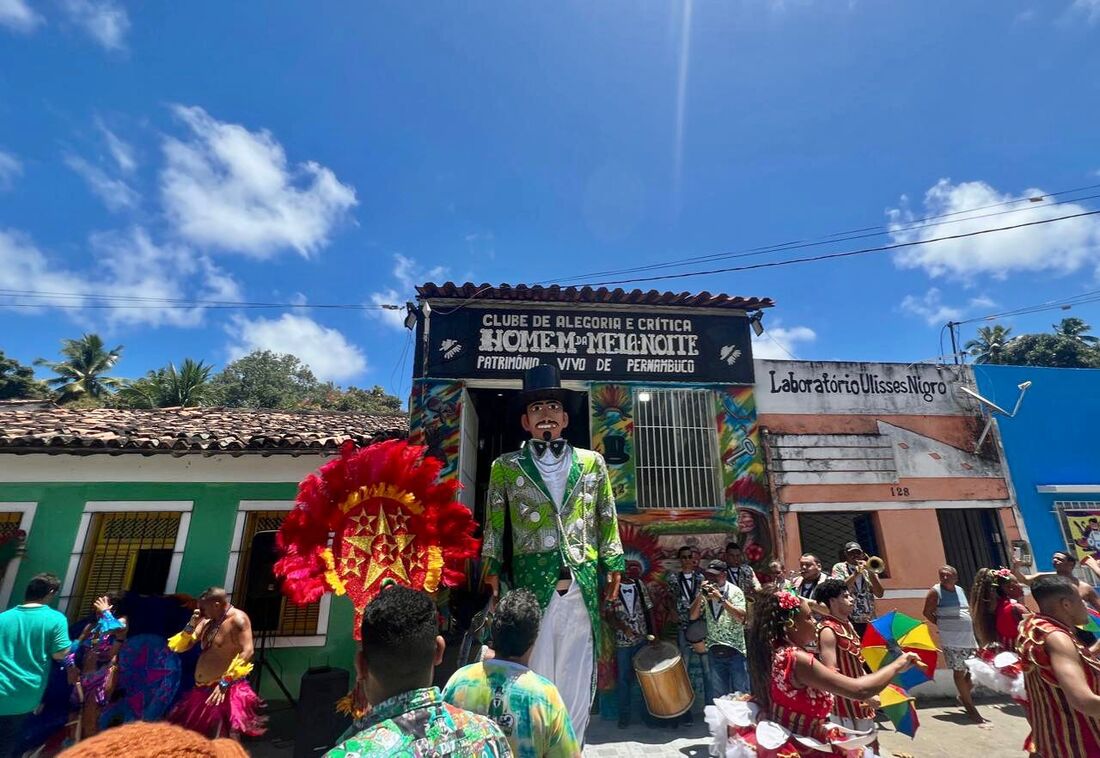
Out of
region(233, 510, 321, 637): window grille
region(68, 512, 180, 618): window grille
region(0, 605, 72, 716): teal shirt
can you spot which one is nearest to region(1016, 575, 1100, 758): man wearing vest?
region(233, 510, 321, 637): window grille

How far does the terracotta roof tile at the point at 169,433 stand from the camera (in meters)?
5.73

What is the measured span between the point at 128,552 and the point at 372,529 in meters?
5.16

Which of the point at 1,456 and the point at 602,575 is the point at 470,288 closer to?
the point at 602,575

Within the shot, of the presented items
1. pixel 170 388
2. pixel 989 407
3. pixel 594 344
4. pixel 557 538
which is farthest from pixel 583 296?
pixel 170 388

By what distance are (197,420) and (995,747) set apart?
33.1ft

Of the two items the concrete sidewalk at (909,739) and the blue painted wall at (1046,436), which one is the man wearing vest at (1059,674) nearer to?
the concrete sidewalk at (909,739)

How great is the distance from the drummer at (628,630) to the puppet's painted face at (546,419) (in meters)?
2.62

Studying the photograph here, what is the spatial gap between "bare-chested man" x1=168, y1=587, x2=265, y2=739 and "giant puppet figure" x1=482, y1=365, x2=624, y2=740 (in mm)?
2408

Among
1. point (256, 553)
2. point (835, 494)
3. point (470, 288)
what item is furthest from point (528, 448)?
point (835, 494)

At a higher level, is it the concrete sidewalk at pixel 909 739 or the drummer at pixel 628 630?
the drummer at pixel 628 630

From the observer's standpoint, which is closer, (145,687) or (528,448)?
(528,448)

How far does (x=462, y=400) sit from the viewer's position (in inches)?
270

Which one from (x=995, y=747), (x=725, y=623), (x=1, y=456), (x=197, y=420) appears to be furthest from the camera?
(x=197, y=420)

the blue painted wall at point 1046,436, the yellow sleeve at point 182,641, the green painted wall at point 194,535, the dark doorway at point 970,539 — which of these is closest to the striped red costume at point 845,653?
the yellow sleeve at point 182,641
